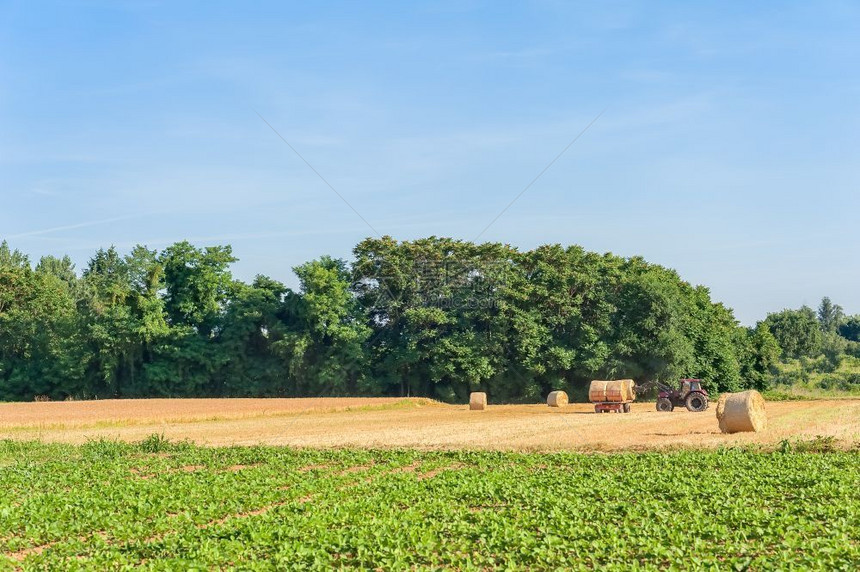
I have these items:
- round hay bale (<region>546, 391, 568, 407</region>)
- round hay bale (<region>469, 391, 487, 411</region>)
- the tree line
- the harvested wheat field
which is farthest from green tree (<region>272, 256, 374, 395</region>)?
round hay bale (<region>546, 391, 568, 407</region>)

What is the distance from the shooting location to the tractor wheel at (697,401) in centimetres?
4775

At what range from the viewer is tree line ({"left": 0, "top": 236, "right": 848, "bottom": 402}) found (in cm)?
6756

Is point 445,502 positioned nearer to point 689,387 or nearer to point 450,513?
point 450,513

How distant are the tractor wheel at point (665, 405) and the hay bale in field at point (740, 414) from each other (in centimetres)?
1647

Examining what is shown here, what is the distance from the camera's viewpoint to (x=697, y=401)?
48.0 metres

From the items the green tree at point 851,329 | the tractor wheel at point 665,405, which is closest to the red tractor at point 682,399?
the tractor wheel at point 665,405

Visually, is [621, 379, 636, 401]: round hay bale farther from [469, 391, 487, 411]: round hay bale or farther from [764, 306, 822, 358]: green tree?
[764, 306, 822, 358]: green tree

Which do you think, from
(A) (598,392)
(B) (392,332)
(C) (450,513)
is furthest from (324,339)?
(C) (450,513)

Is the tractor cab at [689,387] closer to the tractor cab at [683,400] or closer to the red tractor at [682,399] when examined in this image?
the red tractor at [682,399]

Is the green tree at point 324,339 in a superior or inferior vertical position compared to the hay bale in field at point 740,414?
superior

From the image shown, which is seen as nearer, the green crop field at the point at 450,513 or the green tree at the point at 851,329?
the green crop field at the point at 450,513

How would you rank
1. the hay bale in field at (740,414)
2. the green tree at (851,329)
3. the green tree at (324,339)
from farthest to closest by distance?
the green tree at (851,329) < the green tree at (324,339) < the hay bale in field at (740,414)

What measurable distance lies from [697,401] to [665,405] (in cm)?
187

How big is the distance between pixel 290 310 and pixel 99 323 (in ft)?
57.7
